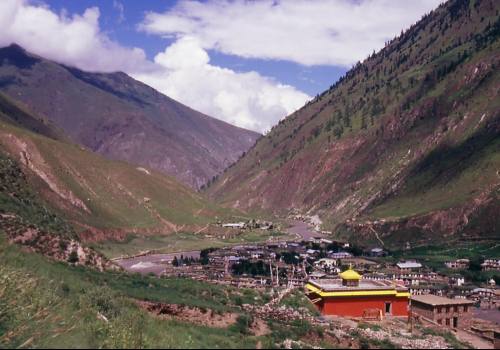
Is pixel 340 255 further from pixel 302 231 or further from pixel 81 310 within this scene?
pixel 81 310

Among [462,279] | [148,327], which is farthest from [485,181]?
[148,327]

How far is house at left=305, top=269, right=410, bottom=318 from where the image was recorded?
143 feet

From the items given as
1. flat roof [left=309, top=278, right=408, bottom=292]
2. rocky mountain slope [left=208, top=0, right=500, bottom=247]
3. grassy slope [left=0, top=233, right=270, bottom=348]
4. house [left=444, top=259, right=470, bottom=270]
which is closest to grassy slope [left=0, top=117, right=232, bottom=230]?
rocky mountain slope [left=208, top=0, right=500, bottom=247]

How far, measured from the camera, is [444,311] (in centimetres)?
4609

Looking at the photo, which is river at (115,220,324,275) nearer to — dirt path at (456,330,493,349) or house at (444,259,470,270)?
dirt path at (456,330,493,349)

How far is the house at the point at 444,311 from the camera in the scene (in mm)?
45312

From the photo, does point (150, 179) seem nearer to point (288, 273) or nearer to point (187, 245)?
point (187, 245)

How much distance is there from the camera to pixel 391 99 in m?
199

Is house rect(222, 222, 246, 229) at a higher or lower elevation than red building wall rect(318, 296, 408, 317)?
higher

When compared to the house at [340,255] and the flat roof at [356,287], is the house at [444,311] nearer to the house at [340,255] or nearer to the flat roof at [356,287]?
the flat roof at [356,287]

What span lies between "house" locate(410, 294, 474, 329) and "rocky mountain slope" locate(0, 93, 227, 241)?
5172cm

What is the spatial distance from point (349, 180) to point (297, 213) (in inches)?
853

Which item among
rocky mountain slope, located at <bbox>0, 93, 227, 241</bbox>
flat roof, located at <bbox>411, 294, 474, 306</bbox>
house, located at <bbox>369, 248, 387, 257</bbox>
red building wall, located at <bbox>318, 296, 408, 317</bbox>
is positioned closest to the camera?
red building wall, located at <bbox>318, 296, 408, 317</bbox>

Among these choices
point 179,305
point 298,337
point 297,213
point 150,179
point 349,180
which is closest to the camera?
point 298,337
